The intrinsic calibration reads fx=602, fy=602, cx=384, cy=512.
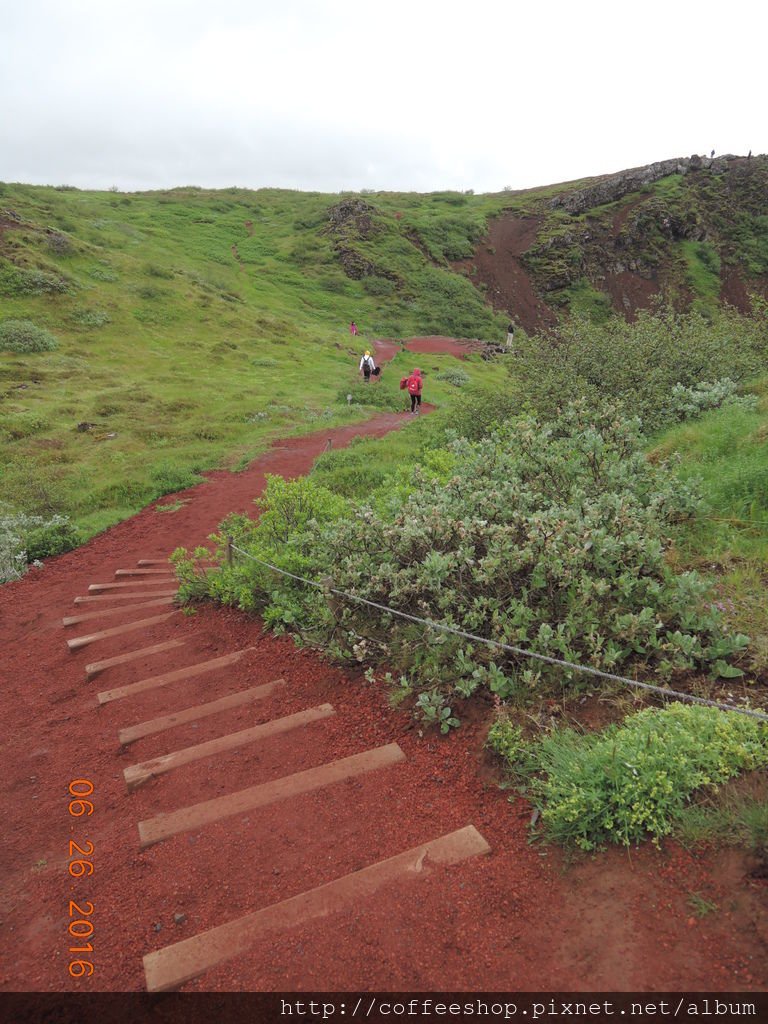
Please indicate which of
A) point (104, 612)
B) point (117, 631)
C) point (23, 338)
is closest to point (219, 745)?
point (117, 631)

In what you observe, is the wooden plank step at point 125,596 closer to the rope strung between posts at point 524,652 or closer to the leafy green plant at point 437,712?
the rope strung between posts at point 524,652

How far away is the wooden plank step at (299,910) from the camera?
7.98 ft

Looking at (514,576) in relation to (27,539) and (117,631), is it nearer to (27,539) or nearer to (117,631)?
(117,631)

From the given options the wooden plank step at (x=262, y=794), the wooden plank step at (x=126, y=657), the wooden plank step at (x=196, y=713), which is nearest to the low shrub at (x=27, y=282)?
the wooden plank step at (x=126, y=657)

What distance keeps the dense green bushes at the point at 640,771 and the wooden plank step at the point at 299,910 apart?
0.44 meters

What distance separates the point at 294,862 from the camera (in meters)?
2.90

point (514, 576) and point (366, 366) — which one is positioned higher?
point (366, 366)

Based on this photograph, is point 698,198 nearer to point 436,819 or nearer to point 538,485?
point 538,485

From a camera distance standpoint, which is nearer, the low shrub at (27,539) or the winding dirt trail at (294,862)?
the winding dirt trail at (294,862)

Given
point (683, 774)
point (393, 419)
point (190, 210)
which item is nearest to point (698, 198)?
point (190, 210)

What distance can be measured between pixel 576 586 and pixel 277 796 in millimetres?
2200

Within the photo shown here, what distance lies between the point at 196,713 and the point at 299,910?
1.99 metres

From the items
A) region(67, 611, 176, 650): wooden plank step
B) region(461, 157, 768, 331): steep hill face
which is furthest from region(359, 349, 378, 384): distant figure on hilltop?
region(461, 157, 768, 331): steep hill face

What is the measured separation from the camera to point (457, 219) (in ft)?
174
